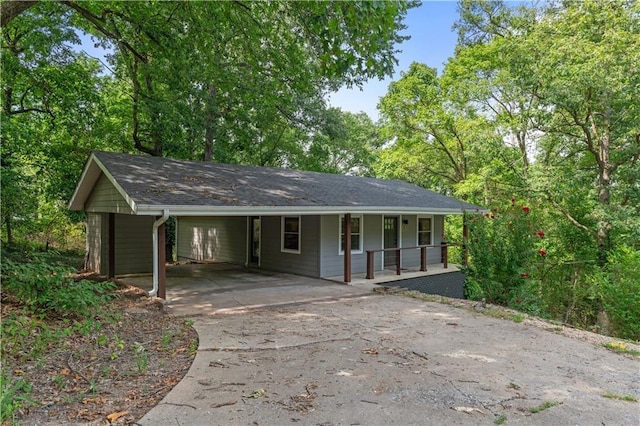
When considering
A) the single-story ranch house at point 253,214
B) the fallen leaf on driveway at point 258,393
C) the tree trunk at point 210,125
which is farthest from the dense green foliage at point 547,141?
the tree trunk at point 210,125

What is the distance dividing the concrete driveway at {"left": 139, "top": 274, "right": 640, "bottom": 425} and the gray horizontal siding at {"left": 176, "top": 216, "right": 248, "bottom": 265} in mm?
7227

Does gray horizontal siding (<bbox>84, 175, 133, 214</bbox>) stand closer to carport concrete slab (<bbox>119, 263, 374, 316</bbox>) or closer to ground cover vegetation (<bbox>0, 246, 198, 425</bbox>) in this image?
carport concrete slab (<bbox>119, 263, 374, 316</bbox>)

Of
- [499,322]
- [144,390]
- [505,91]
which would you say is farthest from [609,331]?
[144,390]

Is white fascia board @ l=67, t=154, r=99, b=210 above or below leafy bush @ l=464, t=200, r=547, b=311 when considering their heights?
above

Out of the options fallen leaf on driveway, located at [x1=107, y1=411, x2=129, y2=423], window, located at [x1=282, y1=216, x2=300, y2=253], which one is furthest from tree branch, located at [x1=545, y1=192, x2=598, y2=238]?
fallen leaf on driveway, located at [x1=107, y1=411, x2=129, y2=423]

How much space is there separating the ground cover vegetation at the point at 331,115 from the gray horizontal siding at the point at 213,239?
10.1 ft

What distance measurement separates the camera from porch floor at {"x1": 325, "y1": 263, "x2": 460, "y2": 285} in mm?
10594

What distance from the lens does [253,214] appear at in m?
8.48

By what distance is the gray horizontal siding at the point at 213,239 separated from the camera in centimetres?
1383

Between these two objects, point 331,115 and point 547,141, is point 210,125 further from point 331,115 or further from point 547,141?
point 547,141

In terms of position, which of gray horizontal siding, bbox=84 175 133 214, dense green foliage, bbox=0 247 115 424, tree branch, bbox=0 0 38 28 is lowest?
dense green foliage, bbox=0 247 115 424

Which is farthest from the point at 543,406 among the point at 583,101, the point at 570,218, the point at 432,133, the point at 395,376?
the point at 432,133

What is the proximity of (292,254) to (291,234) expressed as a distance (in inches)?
23.7

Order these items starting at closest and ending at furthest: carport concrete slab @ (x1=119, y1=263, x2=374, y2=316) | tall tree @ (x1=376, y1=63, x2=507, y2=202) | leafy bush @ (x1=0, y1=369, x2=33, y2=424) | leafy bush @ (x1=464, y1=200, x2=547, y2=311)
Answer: leafy bush @ (x1=0, y1=369, x2=33, y2=424) < carport concrete slab @ (x1=119, y1=263, x2=374, y2=316) < leafy bush @ (x1=464, y1=200, x2=547, y2=311) < tall tree @ (x1=376, y1=63, x2=507, y2=202)
